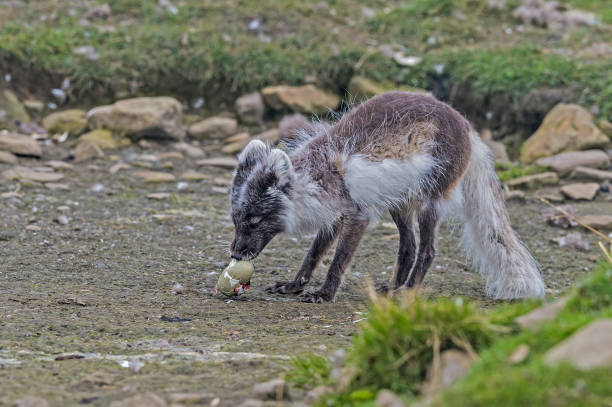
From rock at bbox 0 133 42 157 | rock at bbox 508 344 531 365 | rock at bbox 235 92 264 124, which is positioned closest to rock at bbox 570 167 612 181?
rock at bbox 235 92 264 124

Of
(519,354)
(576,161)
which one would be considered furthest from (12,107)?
(519,354)

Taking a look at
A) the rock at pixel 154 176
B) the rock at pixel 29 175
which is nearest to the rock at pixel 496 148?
the rock at pixel 154 176

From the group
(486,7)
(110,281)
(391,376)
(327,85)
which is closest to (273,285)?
(110,281)

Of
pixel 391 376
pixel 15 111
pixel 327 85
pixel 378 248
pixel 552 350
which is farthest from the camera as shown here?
pixel 327 85

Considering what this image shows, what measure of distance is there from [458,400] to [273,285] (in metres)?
3.31

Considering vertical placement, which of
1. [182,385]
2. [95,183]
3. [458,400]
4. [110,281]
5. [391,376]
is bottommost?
[95,183]

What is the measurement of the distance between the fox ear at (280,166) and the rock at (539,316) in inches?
107

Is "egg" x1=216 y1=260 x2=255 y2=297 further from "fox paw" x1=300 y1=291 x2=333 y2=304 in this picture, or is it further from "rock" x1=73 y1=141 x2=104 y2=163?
"rock" x1=73 y1=141 x2=104 y2=163

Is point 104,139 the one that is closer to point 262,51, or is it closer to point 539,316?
point 262,51

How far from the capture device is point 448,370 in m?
2.65

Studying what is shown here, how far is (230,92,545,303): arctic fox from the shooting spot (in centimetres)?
541

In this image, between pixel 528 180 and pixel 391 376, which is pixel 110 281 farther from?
pixel 528 180

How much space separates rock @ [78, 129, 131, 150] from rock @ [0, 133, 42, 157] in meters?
0.64

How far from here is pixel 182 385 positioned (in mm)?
3172
